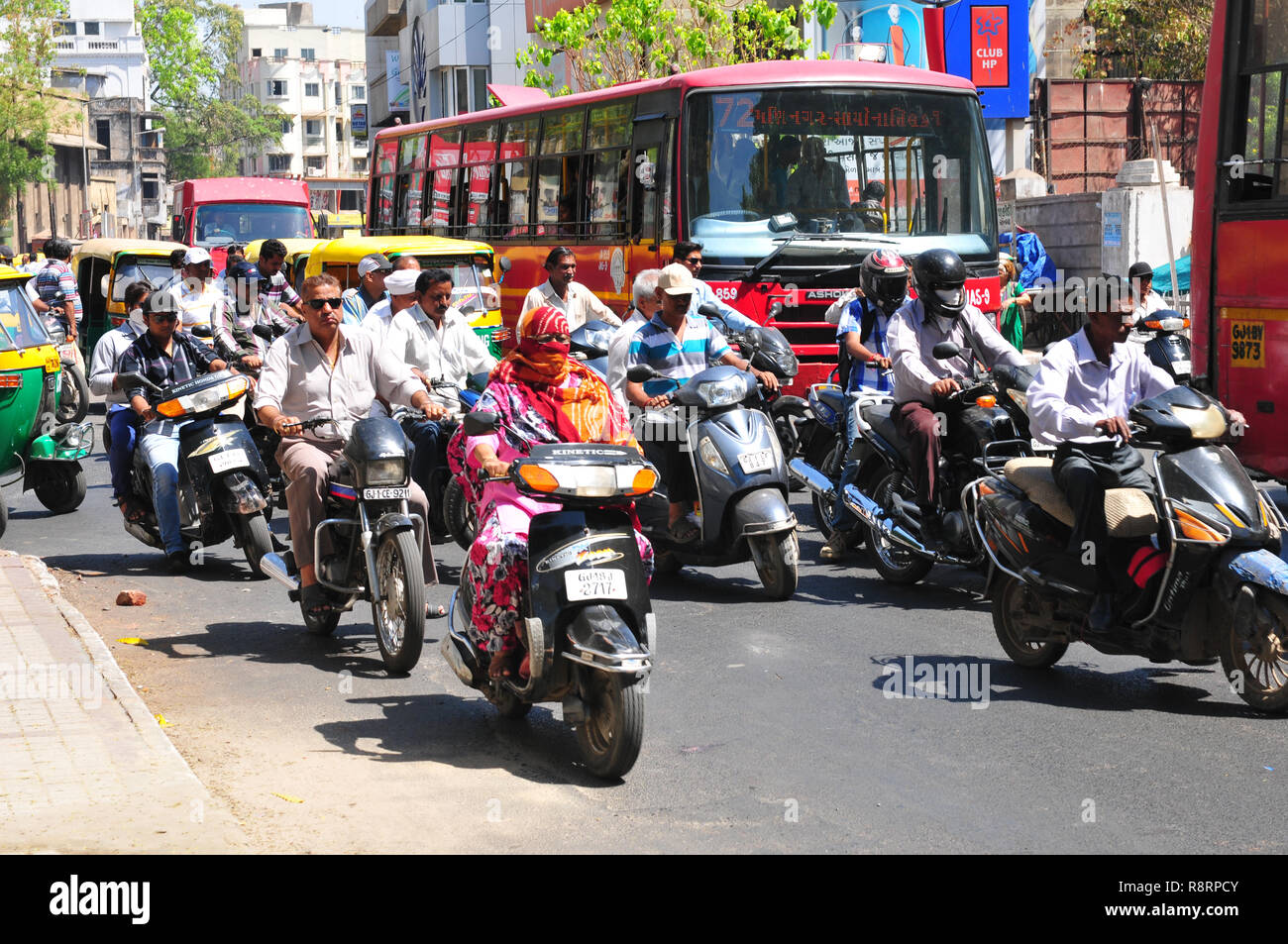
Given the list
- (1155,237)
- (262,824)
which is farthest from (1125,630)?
(1155,237)

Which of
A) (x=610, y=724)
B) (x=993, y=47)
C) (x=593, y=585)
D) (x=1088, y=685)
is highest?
(x=993, y=47)

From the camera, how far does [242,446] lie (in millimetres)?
9836

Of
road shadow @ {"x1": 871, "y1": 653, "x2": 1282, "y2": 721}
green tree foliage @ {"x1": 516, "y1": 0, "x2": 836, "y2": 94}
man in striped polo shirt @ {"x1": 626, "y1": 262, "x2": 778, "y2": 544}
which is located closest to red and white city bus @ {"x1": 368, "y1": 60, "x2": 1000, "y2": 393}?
man in striped polo shirt @ {"x1": 626, "y1": 262, "x2": 778, "y2": 544}

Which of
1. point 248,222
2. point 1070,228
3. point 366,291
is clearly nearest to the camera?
point 366,291

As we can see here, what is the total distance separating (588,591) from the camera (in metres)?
5.75

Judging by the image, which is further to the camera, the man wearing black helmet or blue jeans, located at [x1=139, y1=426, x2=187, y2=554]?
blue jeans, located at [x1=139, y1=426, x2=187, y2=554]

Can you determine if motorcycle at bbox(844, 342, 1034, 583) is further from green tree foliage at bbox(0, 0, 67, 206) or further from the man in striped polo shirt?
green tree foliage at bbox(0, 0, 67, 206)

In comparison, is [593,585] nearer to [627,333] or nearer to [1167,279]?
[627,333]

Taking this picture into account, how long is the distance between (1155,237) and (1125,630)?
18.2 m

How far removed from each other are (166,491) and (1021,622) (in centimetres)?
531

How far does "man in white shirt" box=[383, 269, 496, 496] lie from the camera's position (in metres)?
10.5

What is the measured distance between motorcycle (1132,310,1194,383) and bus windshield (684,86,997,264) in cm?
184

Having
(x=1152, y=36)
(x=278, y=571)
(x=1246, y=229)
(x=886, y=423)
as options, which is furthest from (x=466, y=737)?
(x=1152, y=36)

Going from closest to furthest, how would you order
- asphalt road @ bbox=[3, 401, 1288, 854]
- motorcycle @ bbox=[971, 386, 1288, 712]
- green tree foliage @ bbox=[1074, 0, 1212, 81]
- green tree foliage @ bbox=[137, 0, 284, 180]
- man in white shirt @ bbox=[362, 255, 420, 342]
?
asphalt road @ bbox=[3, 401, 1288, 854], motorcycle @ bbox=[971, 386, 1288, 712], man in white shirt @ bbox=[362, 255, 420, 342], green tree foliage @ bbox=[1074, 0, 1212, 81], green tree foliage @ bbox=[137, 0, 284, 180]
